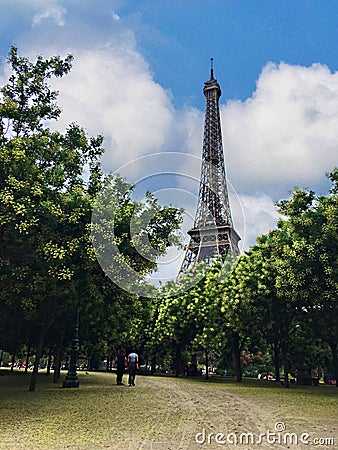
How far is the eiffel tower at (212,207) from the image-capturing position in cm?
5241

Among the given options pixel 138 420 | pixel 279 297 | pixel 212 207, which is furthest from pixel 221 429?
pixel 212 207

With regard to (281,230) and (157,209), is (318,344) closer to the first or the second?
(281,230)

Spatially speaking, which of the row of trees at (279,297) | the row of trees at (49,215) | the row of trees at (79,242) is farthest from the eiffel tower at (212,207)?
the row of trees at (49,215)

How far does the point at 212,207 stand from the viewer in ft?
194

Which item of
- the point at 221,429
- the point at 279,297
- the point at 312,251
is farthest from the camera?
the point at 279,297

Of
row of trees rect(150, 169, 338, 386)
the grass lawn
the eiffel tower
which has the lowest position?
the grass lawn

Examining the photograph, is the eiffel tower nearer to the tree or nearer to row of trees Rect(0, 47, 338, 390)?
row of trees Rect(0, 47, 338, 390)

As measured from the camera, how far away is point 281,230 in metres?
23.2

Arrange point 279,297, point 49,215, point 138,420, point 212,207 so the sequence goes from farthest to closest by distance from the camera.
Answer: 1. point 212,207
2. point 279,297
3. point 49,215
4. point 138,420

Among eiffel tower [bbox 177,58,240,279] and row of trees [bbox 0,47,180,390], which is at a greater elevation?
eiffel tower [bbox 177,58,240,279]

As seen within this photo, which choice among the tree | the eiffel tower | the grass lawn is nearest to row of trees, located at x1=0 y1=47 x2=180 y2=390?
the grass lawn

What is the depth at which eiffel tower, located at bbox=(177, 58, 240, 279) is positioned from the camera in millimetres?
52406

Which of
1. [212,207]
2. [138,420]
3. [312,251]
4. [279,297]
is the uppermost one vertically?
[212,207]

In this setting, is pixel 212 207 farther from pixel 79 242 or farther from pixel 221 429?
pixel 221 429
